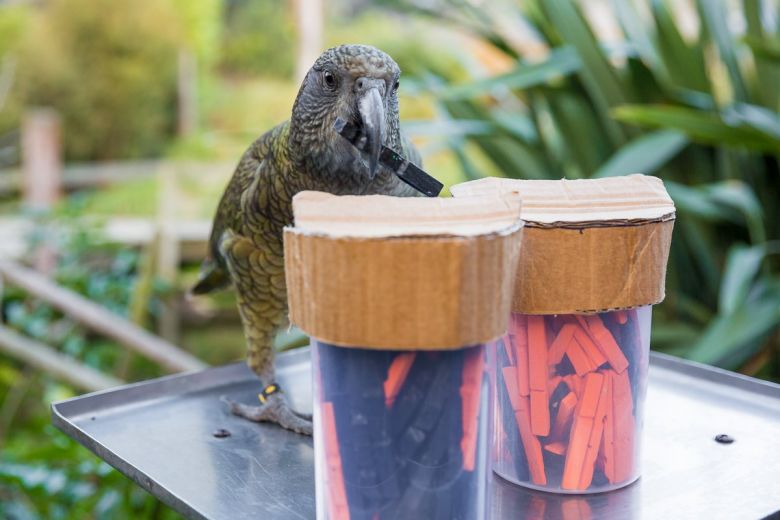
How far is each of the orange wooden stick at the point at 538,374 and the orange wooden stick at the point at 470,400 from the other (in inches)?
3.9

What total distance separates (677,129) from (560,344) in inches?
33.1

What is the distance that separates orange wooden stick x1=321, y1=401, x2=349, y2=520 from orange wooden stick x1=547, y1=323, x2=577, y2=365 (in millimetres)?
190

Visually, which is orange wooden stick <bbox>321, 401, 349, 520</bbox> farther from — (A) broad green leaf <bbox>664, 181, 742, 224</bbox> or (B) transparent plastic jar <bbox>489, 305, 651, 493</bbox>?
(A) broad green leaf <bbox>664, 181, 742, 224</bbox>

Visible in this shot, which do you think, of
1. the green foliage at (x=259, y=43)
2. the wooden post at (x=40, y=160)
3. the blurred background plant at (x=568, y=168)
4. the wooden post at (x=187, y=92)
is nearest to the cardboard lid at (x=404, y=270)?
the blurred background plant at (x=568, y=168)

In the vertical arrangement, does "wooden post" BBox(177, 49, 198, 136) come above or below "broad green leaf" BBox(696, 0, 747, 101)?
below

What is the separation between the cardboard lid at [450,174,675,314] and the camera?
60 cm

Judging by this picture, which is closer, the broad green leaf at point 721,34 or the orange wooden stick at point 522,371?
the orange wooden stick at point 522,371

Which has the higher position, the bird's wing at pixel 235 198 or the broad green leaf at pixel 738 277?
the bird's wing at pixel 235 198

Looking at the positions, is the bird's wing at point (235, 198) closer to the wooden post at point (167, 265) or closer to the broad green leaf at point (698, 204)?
the broad green leaf at point (698, 204)

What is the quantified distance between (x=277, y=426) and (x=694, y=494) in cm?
41

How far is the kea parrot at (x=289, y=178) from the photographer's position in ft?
2.23

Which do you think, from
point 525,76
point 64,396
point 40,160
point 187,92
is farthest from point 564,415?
point 187,92

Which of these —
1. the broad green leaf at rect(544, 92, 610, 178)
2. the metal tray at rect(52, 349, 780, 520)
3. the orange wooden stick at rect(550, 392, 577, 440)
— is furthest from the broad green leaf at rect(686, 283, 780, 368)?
the orange wooden stick at rect(550, 392, 577, 440)

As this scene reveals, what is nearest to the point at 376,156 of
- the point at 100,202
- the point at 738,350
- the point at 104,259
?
the point at 738,350
